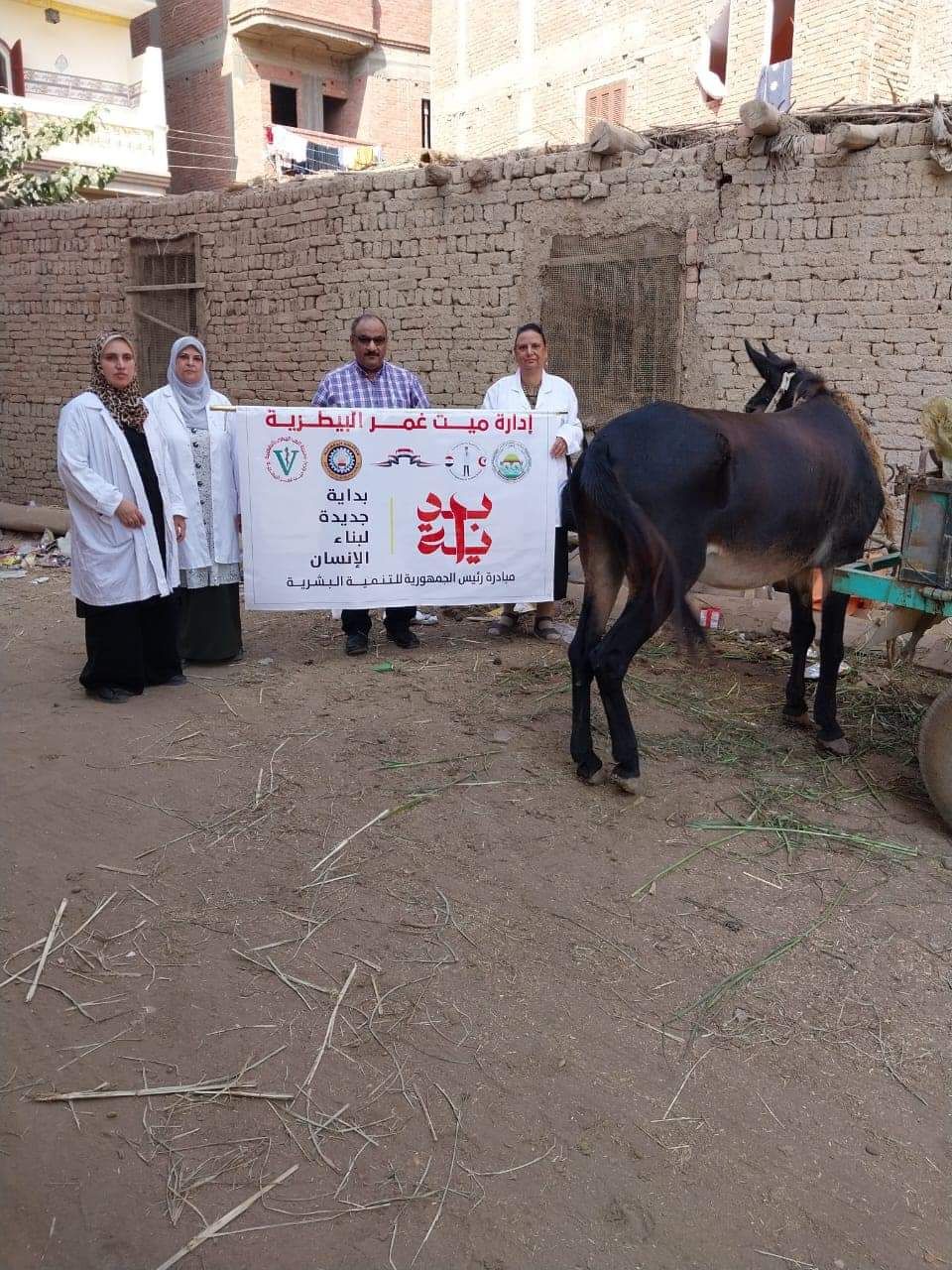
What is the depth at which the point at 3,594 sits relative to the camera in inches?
306

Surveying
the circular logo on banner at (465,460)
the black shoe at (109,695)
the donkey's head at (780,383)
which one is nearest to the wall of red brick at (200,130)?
the circular logo on banner at (465,460)

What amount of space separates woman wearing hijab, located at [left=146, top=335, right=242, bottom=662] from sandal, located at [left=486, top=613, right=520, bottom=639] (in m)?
1.56

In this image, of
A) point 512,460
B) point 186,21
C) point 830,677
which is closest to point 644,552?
point 830,677

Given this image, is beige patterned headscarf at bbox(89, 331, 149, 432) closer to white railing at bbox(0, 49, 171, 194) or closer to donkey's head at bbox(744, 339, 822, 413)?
donkey's head at bbox(744, 339, 822, 413)

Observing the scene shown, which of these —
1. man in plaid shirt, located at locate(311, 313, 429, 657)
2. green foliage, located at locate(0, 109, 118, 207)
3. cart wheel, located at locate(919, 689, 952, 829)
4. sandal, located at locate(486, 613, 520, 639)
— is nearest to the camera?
cart wheel, located at locate(919, 689, 952, 829)

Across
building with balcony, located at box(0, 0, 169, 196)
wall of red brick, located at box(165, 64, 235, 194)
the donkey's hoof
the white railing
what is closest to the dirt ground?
the donkey's hoof

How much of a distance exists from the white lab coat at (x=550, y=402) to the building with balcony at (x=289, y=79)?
57.5 ft

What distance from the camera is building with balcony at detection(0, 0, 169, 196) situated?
1998cm

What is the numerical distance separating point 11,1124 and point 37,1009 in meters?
0.45

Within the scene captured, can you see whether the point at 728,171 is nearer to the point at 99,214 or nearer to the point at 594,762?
the point at 594,762

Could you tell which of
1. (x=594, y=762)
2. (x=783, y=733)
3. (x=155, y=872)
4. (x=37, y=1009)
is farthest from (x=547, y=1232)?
(x=783, y=733)

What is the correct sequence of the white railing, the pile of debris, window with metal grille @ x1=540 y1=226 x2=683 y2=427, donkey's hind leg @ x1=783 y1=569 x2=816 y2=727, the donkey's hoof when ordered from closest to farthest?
the donkey's hoof
donkey's hind leg @ x1=783 y1=569 x2=816 y2=727
window with metal grille @ x1=540 y1=226 x2=683 y2=427
the pile of debris
the white railing

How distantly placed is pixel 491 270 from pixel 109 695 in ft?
15.6

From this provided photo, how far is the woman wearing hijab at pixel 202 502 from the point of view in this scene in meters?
5.27
